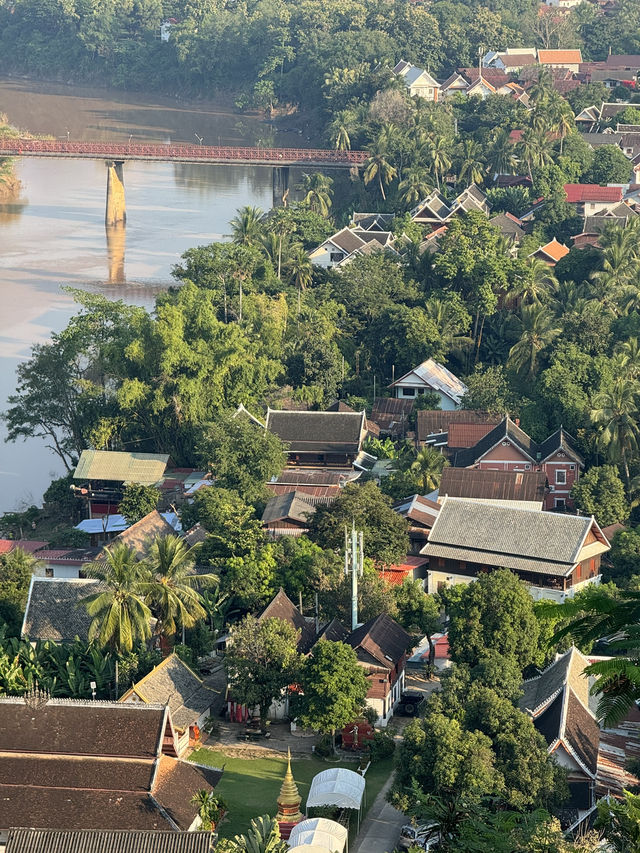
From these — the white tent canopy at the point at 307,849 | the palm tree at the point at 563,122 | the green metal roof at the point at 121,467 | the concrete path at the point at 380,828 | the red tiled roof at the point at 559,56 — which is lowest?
the concrete path at the point at 380,828

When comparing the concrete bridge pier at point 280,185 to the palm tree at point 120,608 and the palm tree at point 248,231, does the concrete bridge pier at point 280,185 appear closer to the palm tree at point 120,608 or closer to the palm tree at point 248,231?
the palm tree at point 248,231

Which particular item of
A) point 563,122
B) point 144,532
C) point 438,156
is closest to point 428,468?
point 144,532

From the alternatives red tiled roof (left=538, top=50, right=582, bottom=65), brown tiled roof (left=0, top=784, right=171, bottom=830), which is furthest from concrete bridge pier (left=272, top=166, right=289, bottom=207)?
brown tiled roof (left=0, top=784, right=171, bottom=830)

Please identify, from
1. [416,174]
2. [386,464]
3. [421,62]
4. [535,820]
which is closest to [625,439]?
[386,464]

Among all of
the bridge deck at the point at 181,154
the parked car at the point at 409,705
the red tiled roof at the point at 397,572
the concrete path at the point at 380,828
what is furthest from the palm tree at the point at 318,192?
the concrete path at the point at 380,828

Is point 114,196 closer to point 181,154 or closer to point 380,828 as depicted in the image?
point 181,154

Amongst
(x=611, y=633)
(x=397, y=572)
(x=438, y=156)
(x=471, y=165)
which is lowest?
(x=397, y=572)
